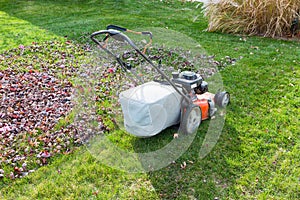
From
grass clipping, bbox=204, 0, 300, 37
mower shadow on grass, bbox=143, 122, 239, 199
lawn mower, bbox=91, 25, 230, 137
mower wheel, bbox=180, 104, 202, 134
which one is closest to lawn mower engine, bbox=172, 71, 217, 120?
lawn mower, bbox=91, 25, 230, 137

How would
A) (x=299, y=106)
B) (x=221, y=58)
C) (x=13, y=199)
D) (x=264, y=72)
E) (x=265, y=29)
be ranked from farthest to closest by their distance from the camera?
A: (x=265, y=29) < (x=221, y=58) < (x=264, y=72) < (x=299, y=106) < (x=13, y=199)

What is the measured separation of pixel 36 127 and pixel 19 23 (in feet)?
17.4

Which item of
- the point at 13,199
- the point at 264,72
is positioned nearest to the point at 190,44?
the point at 264,72

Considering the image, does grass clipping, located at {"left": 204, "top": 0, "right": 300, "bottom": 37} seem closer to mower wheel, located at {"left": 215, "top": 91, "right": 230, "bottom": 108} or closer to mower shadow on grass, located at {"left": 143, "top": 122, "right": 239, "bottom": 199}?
mower wheel, located at {"left": 215, "top": 91, "right": 230, "bottom": 108}

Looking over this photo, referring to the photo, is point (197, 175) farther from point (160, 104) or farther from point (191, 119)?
point (160, 104)

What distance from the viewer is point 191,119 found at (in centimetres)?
309

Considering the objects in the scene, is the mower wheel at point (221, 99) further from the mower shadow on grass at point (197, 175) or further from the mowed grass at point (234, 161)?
the mower shadow on grass at point (197, 175)

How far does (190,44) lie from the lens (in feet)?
18.6

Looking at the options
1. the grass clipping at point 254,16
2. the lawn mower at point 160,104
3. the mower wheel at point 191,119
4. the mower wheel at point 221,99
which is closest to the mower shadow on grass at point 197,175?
the mower wheel at point 191,119

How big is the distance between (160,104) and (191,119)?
454 mm

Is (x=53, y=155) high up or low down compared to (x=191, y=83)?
down

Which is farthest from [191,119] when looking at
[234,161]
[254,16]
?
[254,16]

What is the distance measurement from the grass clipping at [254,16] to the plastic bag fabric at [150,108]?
3.84 m

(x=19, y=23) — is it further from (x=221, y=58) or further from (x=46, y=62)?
(x=221, y=58)
